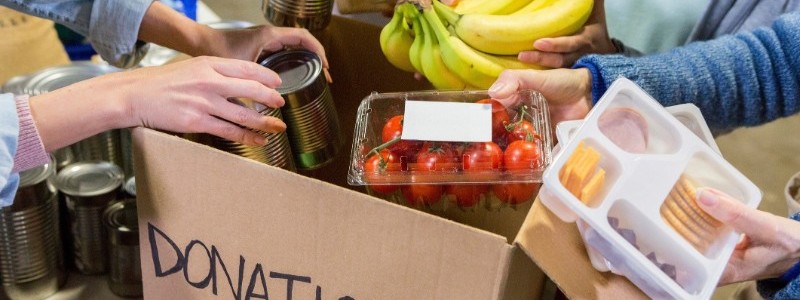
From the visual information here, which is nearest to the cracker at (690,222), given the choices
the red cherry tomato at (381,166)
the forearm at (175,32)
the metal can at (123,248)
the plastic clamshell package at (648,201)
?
the plastic clamshell package at (648,201)

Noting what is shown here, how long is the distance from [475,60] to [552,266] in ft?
1.38

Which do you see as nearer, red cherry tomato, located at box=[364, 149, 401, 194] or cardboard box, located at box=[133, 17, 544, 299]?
cardboard box, located at box=[133, 17, 544, 299]

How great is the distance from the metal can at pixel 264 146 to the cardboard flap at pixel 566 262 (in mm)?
388

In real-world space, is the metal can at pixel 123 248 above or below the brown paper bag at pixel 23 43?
below

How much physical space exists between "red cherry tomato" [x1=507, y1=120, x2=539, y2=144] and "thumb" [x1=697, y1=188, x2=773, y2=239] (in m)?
0.25

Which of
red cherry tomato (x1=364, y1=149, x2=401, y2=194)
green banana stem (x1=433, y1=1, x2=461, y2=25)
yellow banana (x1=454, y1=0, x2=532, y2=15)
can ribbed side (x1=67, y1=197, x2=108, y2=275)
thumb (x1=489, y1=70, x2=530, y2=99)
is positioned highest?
green banana stem (x1=433, y1=1, x2=461, y2=25)

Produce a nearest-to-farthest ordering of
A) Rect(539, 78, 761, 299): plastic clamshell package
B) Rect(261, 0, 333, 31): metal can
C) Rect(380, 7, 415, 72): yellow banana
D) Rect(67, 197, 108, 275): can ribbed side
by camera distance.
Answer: Rect(539, 78, 761, 299): plastic clamshell package < Rect(380, 7, 415, 72): yellow banana < Rect(261, 0, 333, 31): metal can < Rect(67, 197, 108, 275): can ribbed side

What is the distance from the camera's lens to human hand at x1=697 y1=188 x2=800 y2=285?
75cm

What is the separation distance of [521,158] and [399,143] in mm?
158

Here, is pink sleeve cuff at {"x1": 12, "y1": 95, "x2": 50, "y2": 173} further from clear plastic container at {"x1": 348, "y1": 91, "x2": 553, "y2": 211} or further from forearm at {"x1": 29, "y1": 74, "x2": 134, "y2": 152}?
clear plastic container at {"x1": 348, "y1": 91, "x2": 553, "y2": 211}

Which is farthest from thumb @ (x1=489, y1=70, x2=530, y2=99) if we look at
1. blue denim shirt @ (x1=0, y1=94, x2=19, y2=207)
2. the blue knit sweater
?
blue denim shirt @ (x1=0, y1=94, x2=19, y2=207)

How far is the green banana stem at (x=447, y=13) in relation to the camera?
3.67ft

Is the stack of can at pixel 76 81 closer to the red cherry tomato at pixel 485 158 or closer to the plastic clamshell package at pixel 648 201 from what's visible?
the red cherry tomato at pixel 485 158

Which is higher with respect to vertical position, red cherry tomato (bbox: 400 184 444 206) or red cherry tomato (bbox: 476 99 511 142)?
red cherry tomato (bbox: 476 99 511 142)
